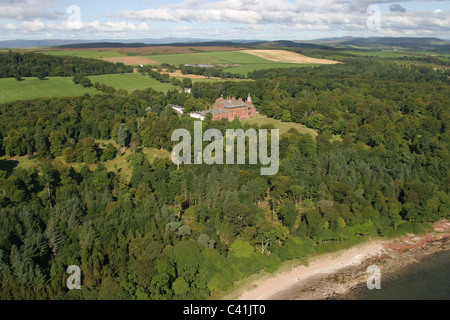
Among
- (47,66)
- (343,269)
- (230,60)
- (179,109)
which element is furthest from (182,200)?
(230,60)

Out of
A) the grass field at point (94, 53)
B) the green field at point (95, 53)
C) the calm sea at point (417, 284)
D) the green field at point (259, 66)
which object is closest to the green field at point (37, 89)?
the grass field at point (94, 53)

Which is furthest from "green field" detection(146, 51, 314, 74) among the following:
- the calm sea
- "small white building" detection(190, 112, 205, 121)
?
the calm sea

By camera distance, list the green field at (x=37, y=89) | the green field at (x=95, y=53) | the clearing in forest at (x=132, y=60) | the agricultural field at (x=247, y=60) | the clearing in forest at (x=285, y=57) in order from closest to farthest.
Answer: the green field at (x=37, y=89) → the clearing in forest at (x=132, y=60) → the green field at (x=95, y=53) → the agricultural field at (x=247, y=60) → the clearing in forest at (x=285, y=57)

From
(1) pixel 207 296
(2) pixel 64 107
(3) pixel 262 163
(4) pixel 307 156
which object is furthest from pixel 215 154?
(2) pixel 64 107

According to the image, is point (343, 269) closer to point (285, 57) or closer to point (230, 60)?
point (230, 60)

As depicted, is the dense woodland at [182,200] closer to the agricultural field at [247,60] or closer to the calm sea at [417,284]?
the calm sea at [417,284]
